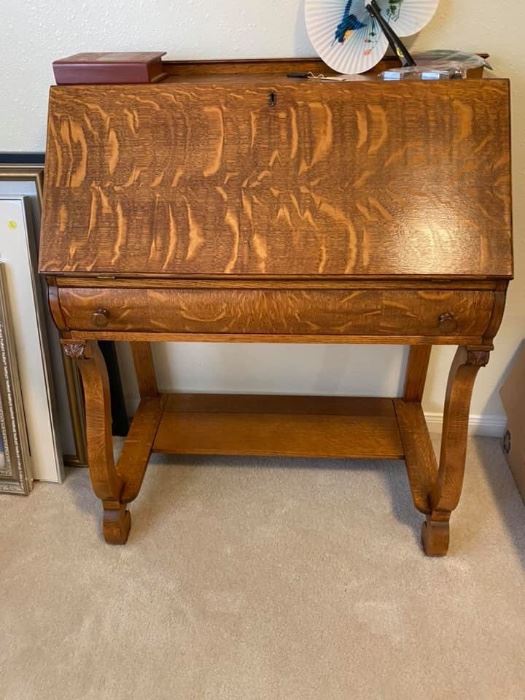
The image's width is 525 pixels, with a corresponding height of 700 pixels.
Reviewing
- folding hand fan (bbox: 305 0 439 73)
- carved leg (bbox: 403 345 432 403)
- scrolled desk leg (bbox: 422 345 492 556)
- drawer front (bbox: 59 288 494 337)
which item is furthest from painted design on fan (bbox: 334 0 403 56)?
carved leg (bbox: 403 345 432 403)

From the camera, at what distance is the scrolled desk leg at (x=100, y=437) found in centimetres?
131

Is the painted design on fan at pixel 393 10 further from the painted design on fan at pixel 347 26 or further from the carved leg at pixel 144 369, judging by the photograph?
the carved leg at pixel 144 369

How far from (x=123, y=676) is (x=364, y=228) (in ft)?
3.32

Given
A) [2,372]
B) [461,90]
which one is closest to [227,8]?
[461,90]

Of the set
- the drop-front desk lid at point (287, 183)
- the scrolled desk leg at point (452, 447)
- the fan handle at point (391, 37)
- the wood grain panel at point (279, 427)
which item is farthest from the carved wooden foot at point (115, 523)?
the fan handle at point (391, 37)

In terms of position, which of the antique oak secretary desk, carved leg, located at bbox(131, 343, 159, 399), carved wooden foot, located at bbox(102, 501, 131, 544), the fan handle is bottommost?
carved wooden foot, located at bbox(102, 501, 131, 544)

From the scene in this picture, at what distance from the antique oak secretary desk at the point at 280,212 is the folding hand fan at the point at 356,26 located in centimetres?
18

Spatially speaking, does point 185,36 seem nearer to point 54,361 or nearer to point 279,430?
point 54,361

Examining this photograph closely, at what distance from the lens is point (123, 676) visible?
4.24 feet

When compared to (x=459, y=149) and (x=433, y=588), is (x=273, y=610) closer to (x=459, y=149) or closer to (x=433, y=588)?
(x=433, y=588)

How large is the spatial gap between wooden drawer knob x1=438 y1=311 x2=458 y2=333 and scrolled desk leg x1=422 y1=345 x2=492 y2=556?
0.07 metres

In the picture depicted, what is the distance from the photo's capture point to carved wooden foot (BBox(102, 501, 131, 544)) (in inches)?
60.7

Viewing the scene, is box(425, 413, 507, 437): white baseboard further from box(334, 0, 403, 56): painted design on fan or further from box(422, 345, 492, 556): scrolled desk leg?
box(334, 0, 403, 56): painted design on fan

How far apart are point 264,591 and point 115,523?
40 centimetres
